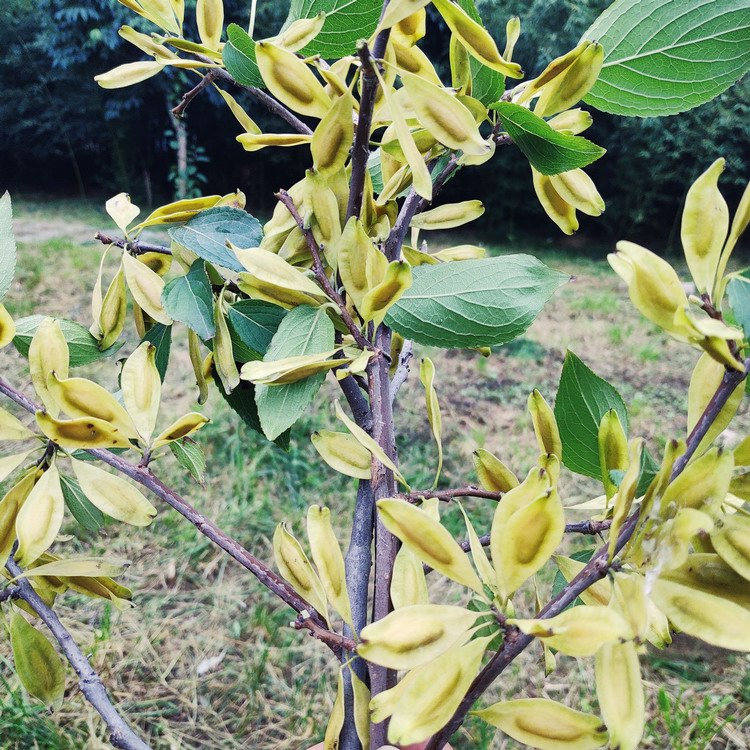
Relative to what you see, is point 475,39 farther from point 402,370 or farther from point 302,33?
point 402,370

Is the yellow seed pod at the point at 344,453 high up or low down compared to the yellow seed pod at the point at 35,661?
up

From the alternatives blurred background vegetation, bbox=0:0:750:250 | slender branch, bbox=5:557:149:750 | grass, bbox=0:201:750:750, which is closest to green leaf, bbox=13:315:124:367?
slender branch, bbox=5:557:149:750

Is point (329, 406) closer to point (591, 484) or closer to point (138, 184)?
point (591, 484)

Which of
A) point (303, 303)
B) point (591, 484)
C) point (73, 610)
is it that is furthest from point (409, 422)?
point (303, 303)

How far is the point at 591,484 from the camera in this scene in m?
1.32

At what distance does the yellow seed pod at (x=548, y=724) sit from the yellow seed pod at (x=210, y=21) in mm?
329

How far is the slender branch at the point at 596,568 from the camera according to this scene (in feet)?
0.56

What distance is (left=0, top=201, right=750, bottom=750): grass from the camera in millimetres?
788

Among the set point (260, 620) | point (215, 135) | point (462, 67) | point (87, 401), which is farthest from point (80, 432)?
point (215, 135)

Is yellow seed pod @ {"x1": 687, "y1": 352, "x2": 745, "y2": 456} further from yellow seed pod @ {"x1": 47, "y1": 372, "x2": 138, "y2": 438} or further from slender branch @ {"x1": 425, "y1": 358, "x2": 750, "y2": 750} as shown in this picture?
yellow seed pod @ {"x1": 47, "y1": 372, "x2": 138, "y2": 438}

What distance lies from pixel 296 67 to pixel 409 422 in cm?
132

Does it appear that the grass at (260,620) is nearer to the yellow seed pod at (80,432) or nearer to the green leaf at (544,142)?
the yellow seed pod at (80,432)

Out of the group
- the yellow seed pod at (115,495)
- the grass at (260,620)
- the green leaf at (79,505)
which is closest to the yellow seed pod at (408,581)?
the yellow seed pod at (115,495)

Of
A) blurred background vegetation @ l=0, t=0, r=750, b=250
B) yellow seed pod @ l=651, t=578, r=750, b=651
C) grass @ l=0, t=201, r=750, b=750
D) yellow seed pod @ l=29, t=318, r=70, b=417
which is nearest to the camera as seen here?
yellow seed pod @ l=651, t=578, r=750, b=651
